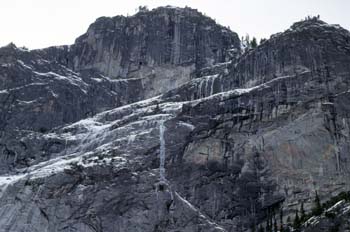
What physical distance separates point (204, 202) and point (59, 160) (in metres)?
21.7

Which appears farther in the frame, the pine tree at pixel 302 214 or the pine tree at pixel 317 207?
the pine tree at pixel 302 214

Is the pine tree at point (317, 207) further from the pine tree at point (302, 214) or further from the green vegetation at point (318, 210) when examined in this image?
the pine tree at point (302, 214)

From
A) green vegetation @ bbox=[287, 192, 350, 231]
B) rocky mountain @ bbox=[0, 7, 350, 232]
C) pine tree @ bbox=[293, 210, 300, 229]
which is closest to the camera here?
green vegetation @ bbox=[287, 192, 350, 231]

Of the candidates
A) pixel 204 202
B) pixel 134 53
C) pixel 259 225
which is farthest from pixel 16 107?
pixel 259 225

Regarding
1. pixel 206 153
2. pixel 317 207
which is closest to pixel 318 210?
pixel 317 207

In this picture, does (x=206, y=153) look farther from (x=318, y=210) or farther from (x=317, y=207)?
(x=318, y=210)

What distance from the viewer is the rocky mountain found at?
66.9 meters

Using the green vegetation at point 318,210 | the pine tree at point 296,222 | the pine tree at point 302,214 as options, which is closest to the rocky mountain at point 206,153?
the green vegetation at point 318,210

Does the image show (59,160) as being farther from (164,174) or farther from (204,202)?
(204,202)

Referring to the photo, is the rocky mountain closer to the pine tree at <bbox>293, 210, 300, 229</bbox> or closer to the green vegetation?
the green vegetation

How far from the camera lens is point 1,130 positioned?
298ft

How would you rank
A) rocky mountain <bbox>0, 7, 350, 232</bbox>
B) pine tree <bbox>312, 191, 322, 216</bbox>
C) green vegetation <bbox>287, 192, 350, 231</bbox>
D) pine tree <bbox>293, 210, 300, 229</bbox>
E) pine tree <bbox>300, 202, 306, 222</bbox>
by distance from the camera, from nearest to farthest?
1. green vegetation <bbox>287, 192, 350, 231</bbox>
2. pine tree <bbox>293, 210, 300, 229</bbox>
3. pine tree <bbox>312, 191, 322, 216</bbox>
4. pine tree <bbox>300, 202, 306, 222</bbox>
5. rocky mountain <bbox>0, 7, 350, 232</bbox>

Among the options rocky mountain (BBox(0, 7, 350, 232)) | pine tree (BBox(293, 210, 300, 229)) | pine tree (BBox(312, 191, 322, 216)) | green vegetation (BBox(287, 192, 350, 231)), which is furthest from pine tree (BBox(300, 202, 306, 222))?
pine tree (BBox(312, 191, 322, 216))

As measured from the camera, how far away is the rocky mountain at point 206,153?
220 feet
